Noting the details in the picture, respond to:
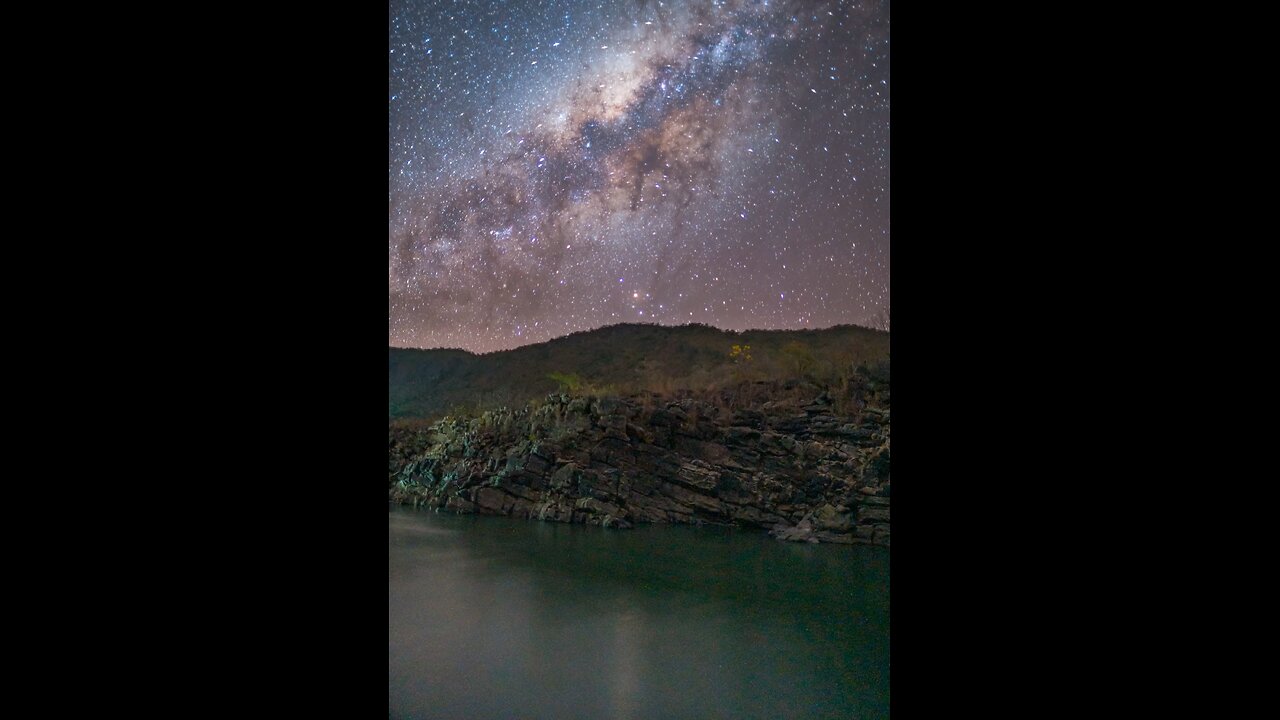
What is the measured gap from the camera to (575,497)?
7094 millimetres

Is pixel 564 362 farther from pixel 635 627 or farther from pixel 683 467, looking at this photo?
pixel 635 627

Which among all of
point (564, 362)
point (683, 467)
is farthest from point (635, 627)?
point (564, 362)

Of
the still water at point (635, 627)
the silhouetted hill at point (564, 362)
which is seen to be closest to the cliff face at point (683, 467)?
the still water at point (635, 627)

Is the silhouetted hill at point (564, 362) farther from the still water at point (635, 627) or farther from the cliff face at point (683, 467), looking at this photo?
the still water at point (635, 627)

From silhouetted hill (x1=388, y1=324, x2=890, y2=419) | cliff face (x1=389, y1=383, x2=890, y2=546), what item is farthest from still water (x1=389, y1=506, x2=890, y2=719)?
silhouetted hill (x1=388, y1=324, x2=890, y2=419)

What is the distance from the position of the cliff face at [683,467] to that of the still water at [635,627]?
594mm

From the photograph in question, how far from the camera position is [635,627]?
3.52 metres

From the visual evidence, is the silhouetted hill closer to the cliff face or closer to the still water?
the cliff face

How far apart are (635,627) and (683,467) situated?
12.1 feet

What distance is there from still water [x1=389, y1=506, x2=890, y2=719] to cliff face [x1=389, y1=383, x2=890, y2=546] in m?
0.59
